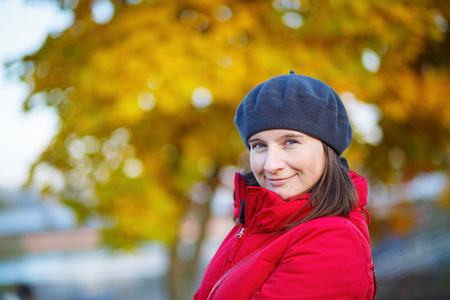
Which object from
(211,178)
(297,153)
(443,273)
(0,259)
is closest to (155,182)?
(211,178)

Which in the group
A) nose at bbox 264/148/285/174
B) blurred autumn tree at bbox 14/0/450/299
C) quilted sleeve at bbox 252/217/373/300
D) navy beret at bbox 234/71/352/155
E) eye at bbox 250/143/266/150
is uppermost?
blurred autumn tree at bbox 14/0/450/299

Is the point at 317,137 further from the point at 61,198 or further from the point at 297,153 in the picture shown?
the point at 61,198

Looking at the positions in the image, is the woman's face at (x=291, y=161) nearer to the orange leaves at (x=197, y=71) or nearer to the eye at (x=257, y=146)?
the eye at (x=257, y=146)

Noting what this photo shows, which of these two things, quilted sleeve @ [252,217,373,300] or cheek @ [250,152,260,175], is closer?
quilted sleeve @ [252,217,373,300]

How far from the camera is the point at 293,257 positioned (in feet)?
4.24

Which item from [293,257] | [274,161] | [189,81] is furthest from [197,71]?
[293,257]

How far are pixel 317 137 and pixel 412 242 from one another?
9.87 meters

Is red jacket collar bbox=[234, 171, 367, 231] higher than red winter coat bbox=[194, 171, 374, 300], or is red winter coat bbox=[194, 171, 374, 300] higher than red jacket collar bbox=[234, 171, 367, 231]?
red jacket collar bbox=[234, 171, 367, 231]

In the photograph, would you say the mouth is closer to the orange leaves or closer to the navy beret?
the navy beret

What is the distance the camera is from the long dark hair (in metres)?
1.37

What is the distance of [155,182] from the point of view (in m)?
4.86

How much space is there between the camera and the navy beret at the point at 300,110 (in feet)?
4.60

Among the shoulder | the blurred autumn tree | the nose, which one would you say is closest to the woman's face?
the nose

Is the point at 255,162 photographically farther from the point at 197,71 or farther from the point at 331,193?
the point at 197,71
